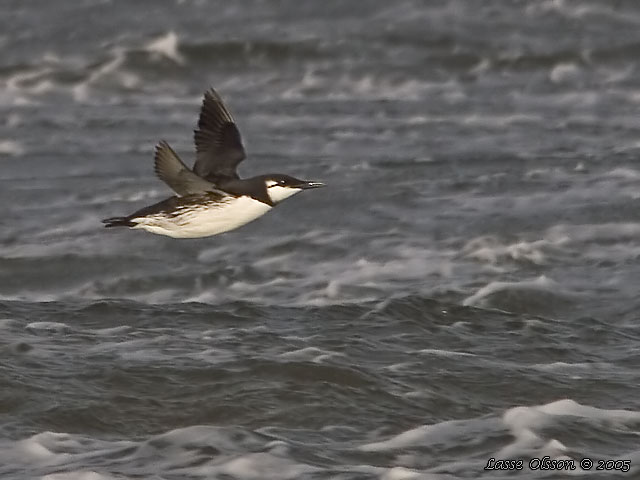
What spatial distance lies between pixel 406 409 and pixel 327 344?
1113 millimetres

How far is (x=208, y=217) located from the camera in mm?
8078

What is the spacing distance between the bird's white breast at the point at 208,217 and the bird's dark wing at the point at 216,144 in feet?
0.89

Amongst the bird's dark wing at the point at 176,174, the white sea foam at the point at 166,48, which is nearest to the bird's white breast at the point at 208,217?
the bird's dark wing at the point at 176,174

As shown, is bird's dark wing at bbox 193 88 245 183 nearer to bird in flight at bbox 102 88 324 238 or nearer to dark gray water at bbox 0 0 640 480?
bird in flight at bbox 102 88 324 238

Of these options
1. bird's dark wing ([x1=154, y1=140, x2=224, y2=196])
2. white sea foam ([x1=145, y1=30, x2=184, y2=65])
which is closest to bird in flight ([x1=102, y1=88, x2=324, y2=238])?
bird's dark wing ([x1=154, y1=140, x2=224, y2=196])

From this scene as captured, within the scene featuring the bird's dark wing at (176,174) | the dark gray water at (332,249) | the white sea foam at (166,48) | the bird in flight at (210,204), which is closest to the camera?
the dark gray water at (332,249)

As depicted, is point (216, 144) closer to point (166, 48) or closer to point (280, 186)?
point (280, 186)

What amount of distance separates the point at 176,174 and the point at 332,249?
324 centimetres

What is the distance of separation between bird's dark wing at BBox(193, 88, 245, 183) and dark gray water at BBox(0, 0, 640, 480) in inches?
39.0

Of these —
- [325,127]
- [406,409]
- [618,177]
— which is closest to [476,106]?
[325,127]

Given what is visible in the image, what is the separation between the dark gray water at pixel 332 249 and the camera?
7.36 meters

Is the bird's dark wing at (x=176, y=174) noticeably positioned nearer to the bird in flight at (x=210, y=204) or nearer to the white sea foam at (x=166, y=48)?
the bird in flight at (x=210, y=204)

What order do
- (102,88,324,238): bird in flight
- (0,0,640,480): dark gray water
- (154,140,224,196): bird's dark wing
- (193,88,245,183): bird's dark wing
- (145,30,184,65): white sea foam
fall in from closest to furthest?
(0,0,640,480): dark gray water → (154,140,224,196): bird's dark wing → (102,88,324,238): bird in flight → (193,88,245,183): bird's dark wing → (145,30,184,65): white sea foam

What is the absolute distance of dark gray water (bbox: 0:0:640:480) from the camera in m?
7.36
